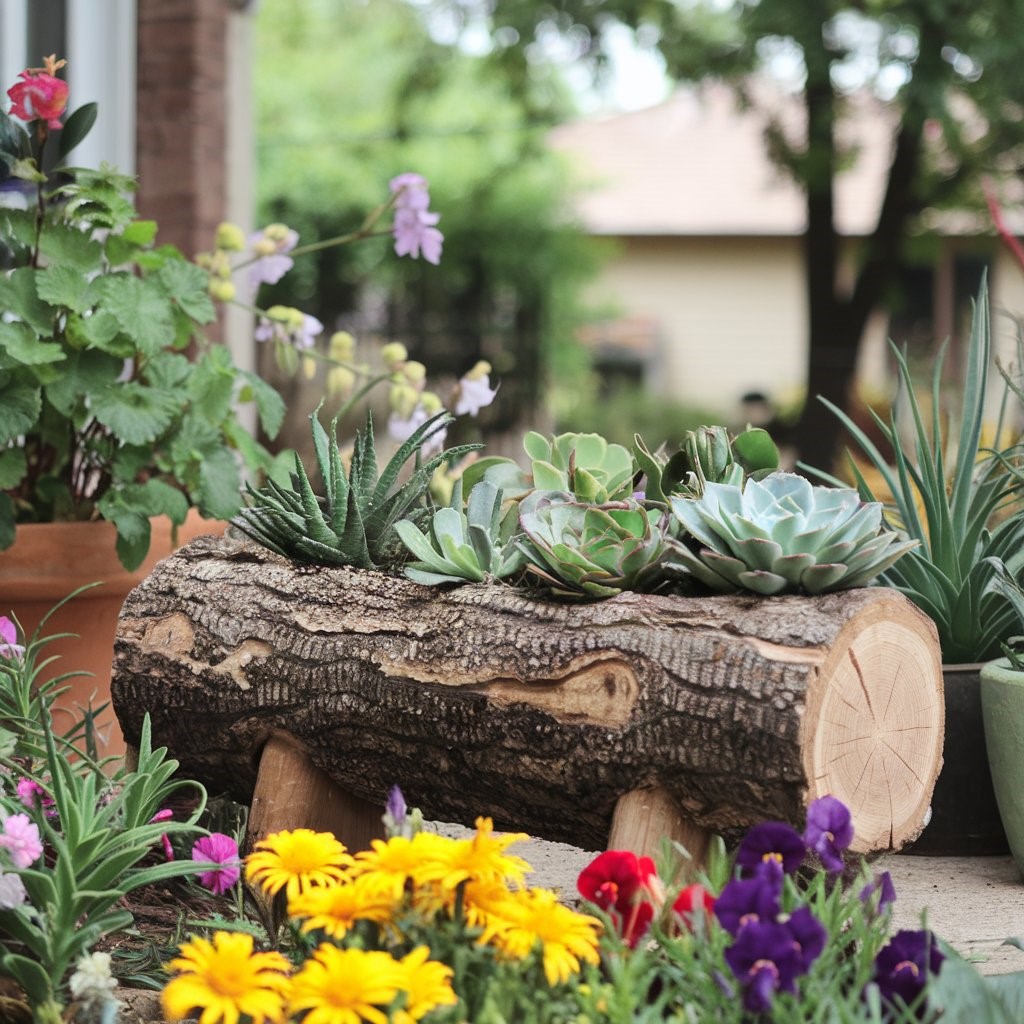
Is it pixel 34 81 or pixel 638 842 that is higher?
pixel 34 81

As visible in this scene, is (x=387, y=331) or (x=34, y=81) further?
(x=387, y=331)

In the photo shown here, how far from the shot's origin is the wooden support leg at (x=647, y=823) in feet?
6.07

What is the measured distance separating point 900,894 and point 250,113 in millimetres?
4058

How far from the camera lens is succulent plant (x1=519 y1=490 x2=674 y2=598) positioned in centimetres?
196

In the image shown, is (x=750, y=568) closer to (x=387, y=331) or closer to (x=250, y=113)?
(x=250, y=113)

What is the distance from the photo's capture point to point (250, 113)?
5266mm

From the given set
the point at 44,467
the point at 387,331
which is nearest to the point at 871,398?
the point at 387,331

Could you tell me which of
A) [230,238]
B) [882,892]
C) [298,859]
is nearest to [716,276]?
→ [230,238]

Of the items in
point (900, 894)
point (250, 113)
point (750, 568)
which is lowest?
point (900, 894)

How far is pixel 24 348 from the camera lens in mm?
2617

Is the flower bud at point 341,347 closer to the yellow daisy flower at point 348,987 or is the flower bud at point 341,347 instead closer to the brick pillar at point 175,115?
the brick pillar at point 175,115

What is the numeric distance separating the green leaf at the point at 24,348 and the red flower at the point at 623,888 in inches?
62.5

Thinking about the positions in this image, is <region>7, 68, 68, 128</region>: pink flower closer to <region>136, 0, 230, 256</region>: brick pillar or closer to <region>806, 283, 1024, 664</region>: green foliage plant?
<region>806, 283, 1024, 664</region>: green foliage plant

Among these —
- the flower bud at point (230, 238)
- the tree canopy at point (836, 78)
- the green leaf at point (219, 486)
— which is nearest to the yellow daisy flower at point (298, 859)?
the green leaf at point (219, 486)
